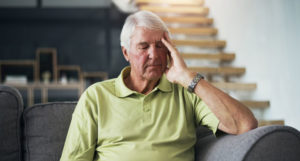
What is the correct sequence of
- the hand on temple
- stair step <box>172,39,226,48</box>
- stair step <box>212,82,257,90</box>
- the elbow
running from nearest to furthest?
the elbow, the hand on temple, stair step <box>212,82,257,90</box>, stair step <box>172,39,226,48</box>

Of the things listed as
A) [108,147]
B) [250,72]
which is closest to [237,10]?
[250,72]

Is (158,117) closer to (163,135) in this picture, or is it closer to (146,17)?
(163,135)

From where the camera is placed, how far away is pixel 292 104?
3088 millimetres

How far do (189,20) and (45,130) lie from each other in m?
3.25

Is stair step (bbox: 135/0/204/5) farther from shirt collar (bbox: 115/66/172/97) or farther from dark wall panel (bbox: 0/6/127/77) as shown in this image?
shirt collar (bbox: 115/66/172/97)

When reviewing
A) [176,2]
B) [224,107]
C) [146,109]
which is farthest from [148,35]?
[176,2]

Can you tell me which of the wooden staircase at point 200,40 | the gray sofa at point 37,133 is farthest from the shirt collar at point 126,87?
the wooden staircase at point 200,40

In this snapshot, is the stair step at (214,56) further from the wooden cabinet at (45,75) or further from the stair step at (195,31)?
the wooden cabinet at (45,75)

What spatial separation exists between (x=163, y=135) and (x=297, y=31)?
1.93m

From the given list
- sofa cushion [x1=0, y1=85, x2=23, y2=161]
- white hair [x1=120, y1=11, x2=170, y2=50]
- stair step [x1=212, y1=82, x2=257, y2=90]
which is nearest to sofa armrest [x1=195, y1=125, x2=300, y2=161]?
white hair [x1=120, y1=11, x2=170, y2=50]

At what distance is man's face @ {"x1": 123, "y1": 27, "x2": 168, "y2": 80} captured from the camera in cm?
160

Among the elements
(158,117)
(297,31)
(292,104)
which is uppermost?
(297,31)

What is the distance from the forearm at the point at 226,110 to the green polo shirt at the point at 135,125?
0.07 metres

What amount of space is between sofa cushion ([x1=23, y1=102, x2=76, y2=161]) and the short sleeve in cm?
12
